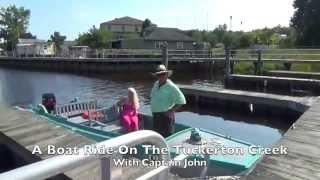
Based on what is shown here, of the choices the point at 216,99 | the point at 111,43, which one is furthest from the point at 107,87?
the point at 111,43

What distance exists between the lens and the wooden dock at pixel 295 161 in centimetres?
535

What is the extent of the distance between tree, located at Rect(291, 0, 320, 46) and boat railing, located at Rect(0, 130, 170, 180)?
49.9m

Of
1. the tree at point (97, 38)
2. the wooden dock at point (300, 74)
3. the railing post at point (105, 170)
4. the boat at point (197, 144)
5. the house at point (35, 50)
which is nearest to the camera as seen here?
the railing post at point (105, 170)

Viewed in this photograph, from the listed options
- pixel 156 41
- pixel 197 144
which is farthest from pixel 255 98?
pixel 156 41

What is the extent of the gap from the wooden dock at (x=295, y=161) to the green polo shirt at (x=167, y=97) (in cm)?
181

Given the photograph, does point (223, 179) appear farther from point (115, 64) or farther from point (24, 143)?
point (115, 64)

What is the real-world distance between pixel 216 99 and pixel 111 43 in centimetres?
6762

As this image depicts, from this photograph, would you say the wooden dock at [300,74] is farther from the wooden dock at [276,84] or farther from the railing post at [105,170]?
the railing post at [105,170]

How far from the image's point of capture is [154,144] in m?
3.57

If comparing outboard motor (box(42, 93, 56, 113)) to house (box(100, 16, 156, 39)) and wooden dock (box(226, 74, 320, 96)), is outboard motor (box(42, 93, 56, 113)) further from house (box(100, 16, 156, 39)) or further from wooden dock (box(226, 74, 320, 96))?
house (box(100, 16, 156, 39))

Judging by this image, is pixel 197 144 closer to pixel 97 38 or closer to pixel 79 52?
pixel 79 52

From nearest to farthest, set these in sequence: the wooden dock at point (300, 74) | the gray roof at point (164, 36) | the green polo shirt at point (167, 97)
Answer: the green polo shirt at point (167, 97) < the wooden dock at point (300, 74) < the gray roof at point (164, 36)

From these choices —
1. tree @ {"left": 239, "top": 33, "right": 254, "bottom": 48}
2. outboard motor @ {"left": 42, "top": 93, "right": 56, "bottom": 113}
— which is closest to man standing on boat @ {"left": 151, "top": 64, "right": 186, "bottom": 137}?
outboard motor @ {"left": 42, "top": 93, "right": 56, "bottom": 113}

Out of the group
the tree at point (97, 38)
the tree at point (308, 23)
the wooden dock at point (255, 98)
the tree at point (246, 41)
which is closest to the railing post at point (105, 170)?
the wooden dock at point (255, 98)
